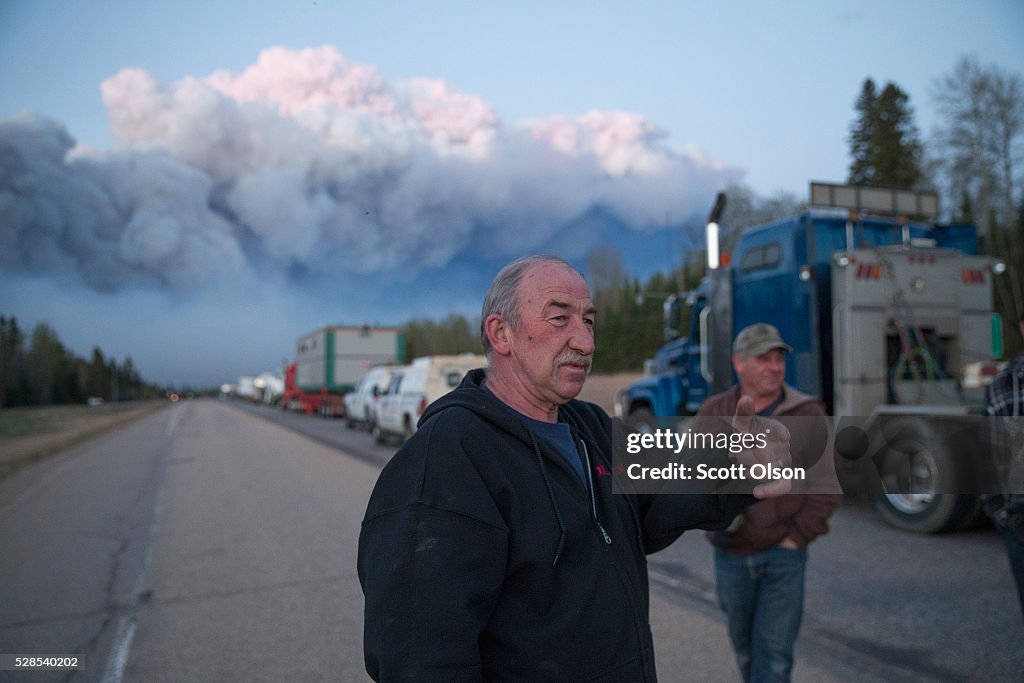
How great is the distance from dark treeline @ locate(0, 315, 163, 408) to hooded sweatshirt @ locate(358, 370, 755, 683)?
17.1 m

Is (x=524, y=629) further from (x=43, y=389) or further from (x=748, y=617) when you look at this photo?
(x=43, y=389)

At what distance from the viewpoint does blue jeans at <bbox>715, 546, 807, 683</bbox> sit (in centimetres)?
317

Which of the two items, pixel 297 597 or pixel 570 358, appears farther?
pixel 297 597

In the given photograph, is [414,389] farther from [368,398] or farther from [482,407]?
[482,407]

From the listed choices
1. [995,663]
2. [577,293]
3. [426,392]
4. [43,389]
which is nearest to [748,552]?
[577,293]

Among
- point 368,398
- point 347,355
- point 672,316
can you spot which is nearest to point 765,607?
point 672,316

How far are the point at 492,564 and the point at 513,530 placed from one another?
9 centimetres

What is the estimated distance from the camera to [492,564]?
1.53m

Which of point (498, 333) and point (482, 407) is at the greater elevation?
point (498, 333)

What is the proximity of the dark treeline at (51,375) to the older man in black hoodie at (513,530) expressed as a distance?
56.0 feet

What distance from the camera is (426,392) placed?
15477 mm

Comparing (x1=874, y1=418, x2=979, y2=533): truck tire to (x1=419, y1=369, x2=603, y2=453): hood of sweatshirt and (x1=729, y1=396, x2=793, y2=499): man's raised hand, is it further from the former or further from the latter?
(x1=419, y1=369, x2=603, y2=453): hood of sweatshirt

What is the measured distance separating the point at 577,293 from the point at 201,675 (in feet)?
11.6

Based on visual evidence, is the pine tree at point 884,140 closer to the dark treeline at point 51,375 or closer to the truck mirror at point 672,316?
the truck mirror at point 672,316
